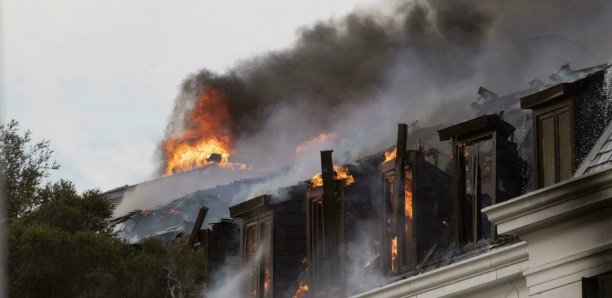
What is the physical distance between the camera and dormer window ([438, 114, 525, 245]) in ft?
87.9

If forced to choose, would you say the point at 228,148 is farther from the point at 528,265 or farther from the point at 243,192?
the point at 528,265

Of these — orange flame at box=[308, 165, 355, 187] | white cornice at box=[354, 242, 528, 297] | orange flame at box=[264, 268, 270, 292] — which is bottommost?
white cornice at box=[354, 242, 528, 297]

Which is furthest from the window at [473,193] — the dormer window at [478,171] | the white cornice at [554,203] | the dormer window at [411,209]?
the white cornice at [554,203]

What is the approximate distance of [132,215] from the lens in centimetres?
5012

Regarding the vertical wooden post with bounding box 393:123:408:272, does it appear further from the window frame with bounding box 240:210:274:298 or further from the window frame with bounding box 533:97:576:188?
the window frame with bounding box 240:210:274:298

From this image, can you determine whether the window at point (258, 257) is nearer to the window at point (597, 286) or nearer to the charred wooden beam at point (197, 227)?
the charred wooden beam at point (197, 227)

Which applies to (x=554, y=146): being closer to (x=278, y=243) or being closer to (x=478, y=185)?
(x=478, y=185)

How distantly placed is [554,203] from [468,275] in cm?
297

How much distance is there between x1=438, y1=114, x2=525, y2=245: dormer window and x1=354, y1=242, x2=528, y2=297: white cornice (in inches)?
52.4

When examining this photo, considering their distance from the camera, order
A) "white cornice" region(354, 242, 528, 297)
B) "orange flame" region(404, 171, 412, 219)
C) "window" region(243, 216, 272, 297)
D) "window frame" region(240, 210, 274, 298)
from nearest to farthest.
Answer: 1. "white cornice" region(354, 242, 528, 297)
2. "orange flame" region(404, 171, 412, 219)
3. "window frame" region(240, 210, 274, 298)
4. "window" region(243, 216, 272, 297)

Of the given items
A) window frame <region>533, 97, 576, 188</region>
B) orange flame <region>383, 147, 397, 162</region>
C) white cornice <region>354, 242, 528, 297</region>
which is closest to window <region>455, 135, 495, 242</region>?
window frame <region>533, 97, 576, 188</region>

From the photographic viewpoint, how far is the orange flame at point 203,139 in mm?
59375

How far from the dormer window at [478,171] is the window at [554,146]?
3.46 feet

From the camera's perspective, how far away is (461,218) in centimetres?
2759
